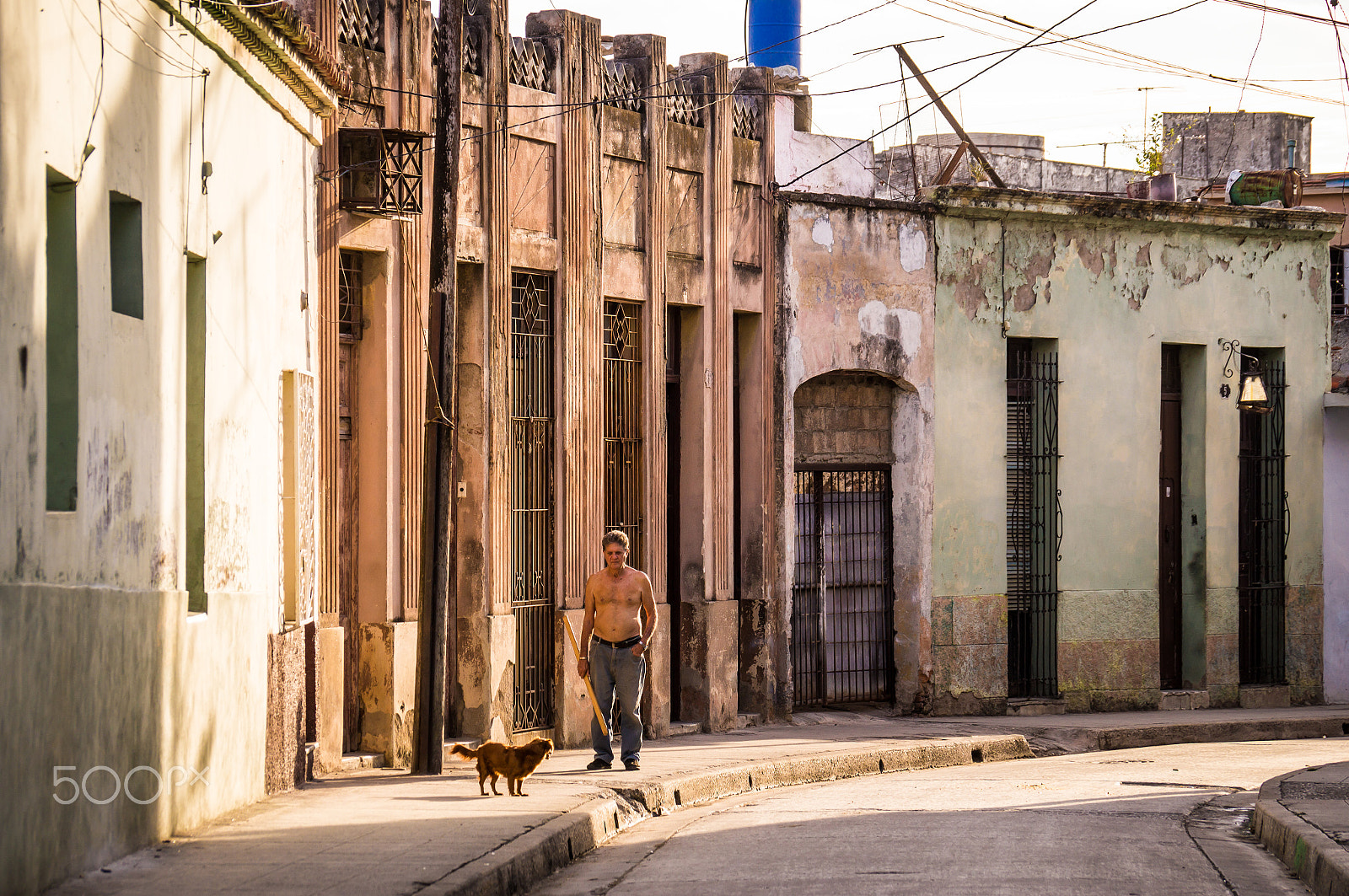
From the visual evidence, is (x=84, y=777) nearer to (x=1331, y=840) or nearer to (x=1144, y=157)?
(x=1331, y=840)

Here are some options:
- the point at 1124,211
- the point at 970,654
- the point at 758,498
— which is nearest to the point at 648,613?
the point at 758,498

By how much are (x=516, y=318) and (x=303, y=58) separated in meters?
4.01

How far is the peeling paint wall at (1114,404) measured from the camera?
18.3 meters

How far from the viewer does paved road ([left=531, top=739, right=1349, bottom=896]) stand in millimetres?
7840

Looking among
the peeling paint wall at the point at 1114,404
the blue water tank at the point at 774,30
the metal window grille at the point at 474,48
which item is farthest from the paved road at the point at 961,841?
the blue water tank at the point at 774,30

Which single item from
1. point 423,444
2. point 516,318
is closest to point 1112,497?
point 516,318

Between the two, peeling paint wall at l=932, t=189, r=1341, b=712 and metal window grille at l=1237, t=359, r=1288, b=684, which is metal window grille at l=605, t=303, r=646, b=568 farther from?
metal window grille at l=1237, t=359, r=1288, b=684

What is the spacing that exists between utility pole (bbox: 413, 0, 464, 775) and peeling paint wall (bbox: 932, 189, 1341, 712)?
791cm

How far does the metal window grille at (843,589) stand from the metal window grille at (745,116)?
3549 millimetres

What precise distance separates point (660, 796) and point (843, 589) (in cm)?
694

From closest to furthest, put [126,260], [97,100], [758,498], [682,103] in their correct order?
1. [97,100]
2. [126,260]
3. [682,103]
4. [758,498]

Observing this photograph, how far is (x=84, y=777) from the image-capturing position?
6898 mm

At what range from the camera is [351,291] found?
12492 millimetres

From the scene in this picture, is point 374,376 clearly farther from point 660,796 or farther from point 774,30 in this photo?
point 774,30
